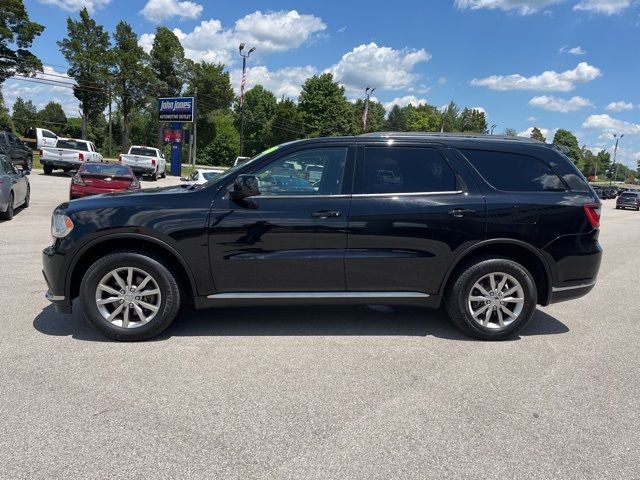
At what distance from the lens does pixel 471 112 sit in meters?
127

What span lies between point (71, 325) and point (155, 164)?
24.6 metres

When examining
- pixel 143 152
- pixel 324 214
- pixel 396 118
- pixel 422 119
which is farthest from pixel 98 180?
pixel 396 118

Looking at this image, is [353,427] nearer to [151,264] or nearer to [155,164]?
[151,264]

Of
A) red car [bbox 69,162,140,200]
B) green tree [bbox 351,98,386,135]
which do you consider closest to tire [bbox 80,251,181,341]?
red car [bbox 69,162,140,200]

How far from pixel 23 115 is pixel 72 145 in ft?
312

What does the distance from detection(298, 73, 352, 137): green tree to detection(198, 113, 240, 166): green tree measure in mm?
11602

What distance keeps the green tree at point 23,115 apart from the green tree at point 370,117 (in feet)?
195

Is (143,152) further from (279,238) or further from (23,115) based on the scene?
(23,115)

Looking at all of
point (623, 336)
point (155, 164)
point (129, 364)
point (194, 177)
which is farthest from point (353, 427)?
point (155, 164)

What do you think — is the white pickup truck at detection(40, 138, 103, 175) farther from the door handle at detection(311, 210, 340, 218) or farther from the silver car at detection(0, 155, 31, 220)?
the door handle at detection(311, 210, 340, 218)

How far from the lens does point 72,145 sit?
90.0ft

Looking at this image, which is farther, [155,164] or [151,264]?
[155,164]

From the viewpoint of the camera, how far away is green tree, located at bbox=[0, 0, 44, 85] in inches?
1769

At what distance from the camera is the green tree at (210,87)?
6500cm
